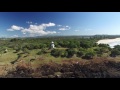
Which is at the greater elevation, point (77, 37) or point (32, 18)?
point (32, 18)

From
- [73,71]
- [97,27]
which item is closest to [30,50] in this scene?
[73,71]

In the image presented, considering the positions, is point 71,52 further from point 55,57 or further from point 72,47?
point 55,57

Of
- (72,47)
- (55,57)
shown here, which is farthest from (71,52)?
(55,57)

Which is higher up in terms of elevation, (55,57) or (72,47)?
(72,47)

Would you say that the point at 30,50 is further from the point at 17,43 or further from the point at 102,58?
the point at 102,58
